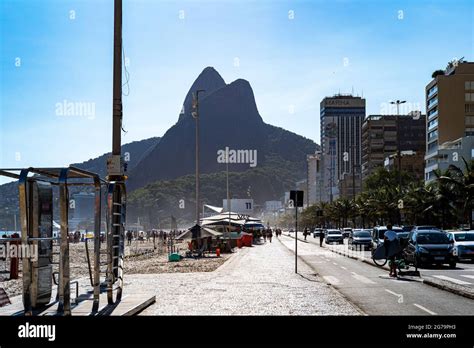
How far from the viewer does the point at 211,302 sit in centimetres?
1440

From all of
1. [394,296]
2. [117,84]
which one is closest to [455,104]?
[394,296]

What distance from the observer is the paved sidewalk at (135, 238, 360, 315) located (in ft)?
42.5

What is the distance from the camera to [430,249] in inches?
1084

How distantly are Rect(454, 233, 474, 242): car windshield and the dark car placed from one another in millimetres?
4880

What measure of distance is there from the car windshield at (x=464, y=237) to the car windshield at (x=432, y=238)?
16.0 feet

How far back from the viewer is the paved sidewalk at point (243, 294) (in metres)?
13.0

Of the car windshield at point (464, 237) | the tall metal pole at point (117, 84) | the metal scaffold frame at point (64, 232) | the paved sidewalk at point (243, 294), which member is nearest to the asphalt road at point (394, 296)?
the paved sidewalk at point (243, 294)

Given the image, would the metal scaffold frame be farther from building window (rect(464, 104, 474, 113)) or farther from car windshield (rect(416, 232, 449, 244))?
building window (rect(464, 104, 474, 113))

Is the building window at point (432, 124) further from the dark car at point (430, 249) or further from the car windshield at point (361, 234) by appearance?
the dark car at point (430, 249)

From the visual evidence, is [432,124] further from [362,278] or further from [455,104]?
[362,278]

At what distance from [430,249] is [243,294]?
13867 mm
